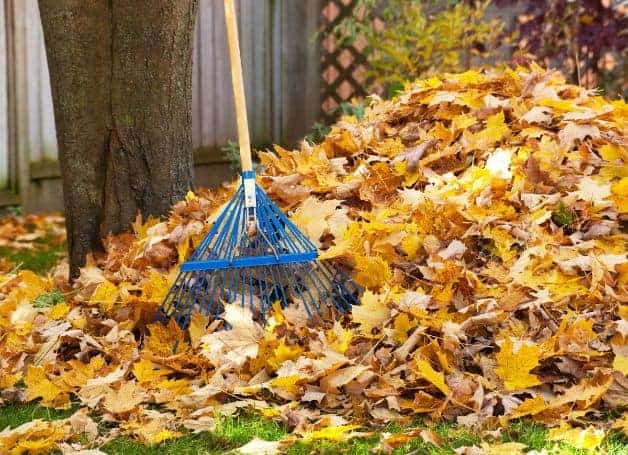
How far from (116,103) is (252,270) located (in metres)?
0.97

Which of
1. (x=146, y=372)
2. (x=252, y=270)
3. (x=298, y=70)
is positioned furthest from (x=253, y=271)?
(x=298, y=70)

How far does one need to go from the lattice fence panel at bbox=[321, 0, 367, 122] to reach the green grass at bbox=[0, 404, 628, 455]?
5.74 metres

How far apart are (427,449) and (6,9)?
14.8 ft

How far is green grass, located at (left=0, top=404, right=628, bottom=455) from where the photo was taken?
220cm

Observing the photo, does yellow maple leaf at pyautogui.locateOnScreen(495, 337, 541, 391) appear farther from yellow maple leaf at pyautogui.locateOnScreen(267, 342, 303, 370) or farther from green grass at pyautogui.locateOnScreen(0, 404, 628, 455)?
yellow maple leaf at pyautogui.locateOnScreen(267, 342, 303, 370)

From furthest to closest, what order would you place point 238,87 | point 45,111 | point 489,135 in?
point 45,111 → point 489,135 → point 238,87

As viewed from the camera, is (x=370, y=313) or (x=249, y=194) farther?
(x=249, y=194)

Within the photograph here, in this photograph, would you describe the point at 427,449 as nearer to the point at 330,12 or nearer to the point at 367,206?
the point at 367,206

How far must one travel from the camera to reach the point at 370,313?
2.72 meters

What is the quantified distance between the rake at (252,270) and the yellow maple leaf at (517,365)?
59 centimetres

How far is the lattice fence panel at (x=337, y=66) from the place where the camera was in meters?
7.99

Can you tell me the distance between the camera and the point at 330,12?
836 cm

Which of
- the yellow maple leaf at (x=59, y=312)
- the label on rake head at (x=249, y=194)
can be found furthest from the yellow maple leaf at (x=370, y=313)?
the yellow maple leaf at (x=59, y=312)

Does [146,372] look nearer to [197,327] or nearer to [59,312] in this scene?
[197,327]
